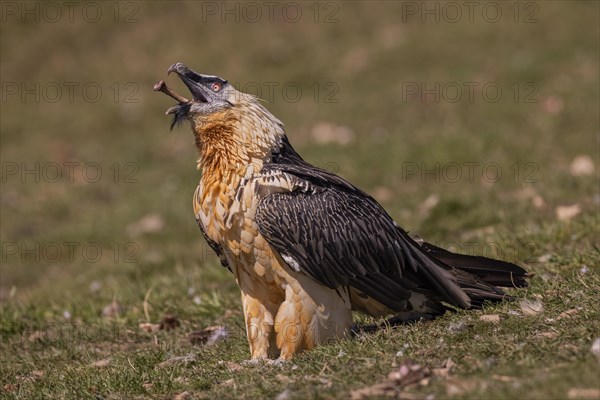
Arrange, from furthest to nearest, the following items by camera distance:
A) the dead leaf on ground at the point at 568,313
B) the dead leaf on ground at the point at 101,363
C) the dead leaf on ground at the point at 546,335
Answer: the dead leaf on ground at the point at 101,363 < the dead leaf on ground at the point at 568,313 < the dead leaf on ground at the point at 546,335

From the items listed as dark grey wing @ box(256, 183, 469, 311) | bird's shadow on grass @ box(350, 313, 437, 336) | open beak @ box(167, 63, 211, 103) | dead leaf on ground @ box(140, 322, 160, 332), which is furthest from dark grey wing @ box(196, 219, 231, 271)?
dead leaf on ground @ box(140, 322, 160, 332)

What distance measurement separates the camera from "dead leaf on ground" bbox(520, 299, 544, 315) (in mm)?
7422

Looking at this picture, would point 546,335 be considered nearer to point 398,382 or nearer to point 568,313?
point 568,313

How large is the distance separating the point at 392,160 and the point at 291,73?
6003 mm

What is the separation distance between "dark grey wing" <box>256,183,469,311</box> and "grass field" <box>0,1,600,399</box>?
0.37 m

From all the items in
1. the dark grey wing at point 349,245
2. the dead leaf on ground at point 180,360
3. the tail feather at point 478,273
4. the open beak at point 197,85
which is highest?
the open beak at point 197,85

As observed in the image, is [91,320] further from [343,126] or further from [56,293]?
[343,126]

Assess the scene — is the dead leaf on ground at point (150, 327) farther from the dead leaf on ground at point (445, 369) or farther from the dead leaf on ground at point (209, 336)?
the dead leaf on ground at point (445, 369)

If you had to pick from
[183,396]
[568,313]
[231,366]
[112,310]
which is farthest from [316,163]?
[183,396]

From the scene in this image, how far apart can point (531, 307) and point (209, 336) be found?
291 cm

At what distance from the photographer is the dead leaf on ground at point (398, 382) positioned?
592 centimetres

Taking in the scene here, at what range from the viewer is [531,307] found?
7496 mm

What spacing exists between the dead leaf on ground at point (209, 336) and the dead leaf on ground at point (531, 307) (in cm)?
264

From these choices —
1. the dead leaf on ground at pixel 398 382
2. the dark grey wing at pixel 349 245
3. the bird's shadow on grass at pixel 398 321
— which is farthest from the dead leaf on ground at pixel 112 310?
the dead leaf on ground at pixel 398 382
